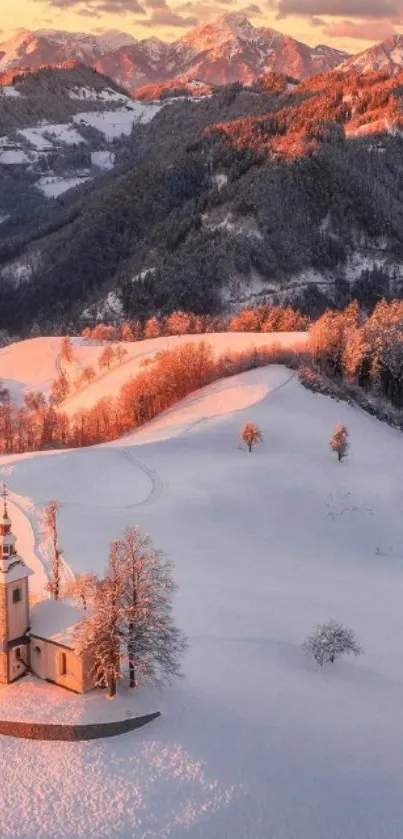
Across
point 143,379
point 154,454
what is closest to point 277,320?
point 143,379

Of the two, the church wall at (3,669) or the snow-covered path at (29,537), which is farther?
the snow-covered path at (29,537)

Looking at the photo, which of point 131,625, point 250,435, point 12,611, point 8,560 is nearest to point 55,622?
point 12,611

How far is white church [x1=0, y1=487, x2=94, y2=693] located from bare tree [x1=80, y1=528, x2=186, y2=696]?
111 cm

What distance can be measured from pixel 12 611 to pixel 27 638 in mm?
1772

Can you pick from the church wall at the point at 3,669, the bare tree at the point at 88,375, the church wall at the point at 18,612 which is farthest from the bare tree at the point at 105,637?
the bare tree at the point at 88,375

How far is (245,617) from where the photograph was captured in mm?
62594

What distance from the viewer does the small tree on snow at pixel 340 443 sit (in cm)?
9488

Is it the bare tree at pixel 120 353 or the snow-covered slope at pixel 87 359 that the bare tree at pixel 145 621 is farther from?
the bare tree at pixel 120 353

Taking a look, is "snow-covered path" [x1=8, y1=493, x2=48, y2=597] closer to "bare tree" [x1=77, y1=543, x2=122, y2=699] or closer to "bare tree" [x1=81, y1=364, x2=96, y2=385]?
"bare tree" [x1=77, y1=543, x2=122, y2=699]

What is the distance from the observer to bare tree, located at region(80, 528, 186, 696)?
155 ft

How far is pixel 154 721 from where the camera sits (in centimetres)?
4741

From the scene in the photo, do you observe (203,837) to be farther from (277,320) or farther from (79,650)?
(277,320)

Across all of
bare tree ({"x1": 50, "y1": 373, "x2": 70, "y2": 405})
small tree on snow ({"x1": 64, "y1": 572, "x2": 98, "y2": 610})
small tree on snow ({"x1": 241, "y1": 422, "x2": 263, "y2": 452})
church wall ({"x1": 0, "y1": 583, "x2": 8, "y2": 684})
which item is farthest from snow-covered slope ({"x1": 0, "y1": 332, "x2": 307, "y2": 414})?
church wall ({"x1": 0, "y1": 583, "x2": 8, "y2": 684})

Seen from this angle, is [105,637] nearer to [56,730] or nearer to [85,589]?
[85,589]
